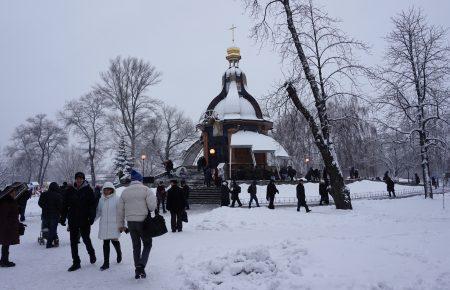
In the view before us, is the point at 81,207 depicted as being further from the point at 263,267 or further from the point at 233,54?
the point at 233,54

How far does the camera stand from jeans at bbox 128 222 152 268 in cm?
740

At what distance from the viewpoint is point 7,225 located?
8.98 m

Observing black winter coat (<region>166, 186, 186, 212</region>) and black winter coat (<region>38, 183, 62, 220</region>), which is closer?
black winter coat (<region>38, 183, 62, 220</region>)

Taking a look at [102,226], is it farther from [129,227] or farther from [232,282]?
[232,282]

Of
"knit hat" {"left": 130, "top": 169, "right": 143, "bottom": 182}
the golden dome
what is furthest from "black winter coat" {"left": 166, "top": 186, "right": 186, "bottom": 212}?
the golden dome

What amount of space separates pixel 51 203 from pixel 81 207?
4242 millimetres

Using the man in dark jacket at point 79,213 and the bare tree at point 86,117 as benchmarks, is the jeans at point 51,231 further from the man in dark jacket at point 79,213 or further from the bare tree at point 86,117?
the bare tree at point 86,117

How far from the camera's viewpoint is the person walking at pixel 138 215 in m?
7.42

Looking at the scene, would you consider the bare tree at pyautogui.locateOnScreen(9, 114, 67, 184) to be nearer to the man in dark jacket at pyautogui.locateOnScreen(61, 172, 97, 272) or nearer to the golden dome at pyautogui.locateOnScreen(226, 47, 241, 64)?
the golden dome at pyautogui.locateOnScreen(226, 47, 241, 64)

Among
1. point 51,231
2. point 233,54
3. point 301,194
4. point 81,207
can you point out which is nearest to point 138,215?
point 81,207

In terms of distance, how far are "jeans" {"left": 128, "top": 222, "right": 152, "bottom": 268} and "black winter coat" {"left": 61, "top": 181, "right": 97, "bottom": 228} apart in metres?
1.45

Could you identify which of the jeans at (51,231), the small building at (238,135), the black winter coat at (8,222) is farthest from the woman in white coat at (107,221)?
the small building at (238,135)

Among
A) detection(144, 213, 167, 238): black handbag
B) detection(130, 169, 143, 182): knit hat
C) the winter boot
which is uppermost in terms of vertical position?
detection(130, 169, 143, 182): knit hat

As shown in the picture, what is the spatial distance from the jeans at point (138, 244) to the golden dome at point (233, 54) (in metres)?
39.7
